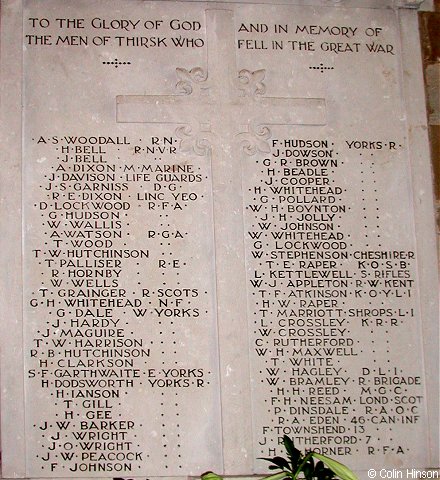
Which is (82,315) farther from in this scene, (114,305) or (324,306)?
(324,306)

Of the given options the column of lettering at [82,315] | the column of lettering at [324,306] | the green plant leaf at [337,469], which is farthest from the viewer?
the column of lettering at [324,306]

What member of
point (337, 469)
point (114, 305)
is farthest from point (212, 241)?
point (337, 469)

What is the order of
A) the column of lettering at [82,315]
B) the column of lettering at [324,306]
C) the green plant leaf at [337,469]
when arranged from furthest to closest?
the column of lettering at [324,306], the column of lettering at [82,315], the green plant leaf at [337,469]

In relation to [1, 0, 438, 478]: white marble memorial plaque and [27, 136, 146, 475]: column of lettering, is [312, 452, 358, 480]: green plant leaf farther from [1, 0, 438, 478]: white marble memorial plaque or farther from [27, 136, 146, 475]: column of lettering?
[27, 136, 146, 475]: column of lettering

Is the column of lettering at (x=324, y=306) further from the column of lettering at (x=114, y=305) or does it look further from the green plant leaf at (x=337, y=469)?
the green plant leaf at (x=337, y=469)

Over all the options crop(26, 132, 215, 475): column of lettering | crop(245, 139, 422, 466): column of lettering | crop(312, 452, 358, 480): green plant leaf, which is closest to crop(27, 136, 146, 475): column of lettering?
crop(26, 132, 215, 475): column of lettering

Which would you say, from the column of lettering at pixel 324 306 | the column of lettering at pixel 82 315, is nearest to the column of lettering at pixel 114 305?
the column of lettering at pixel 82 315

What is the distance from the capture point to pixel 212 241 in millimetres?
5500

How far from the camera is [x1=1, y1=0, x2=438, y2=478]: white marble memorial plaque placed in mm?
5230

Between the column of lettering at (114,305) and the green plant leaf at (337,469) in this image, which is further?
the column of lettering at (114,305)

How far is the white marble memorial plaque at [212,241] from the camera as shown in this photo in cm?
523

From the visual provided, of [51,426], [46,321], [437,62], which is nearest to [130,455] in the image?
[51,426]

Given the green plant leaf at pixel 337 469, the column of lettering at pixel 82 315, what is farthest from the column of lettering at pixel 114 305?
the green plant leaf at pixel 337 469

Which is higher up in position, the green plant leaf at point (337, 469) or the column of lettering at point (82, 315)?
the column of lettering at point (82, 315)
